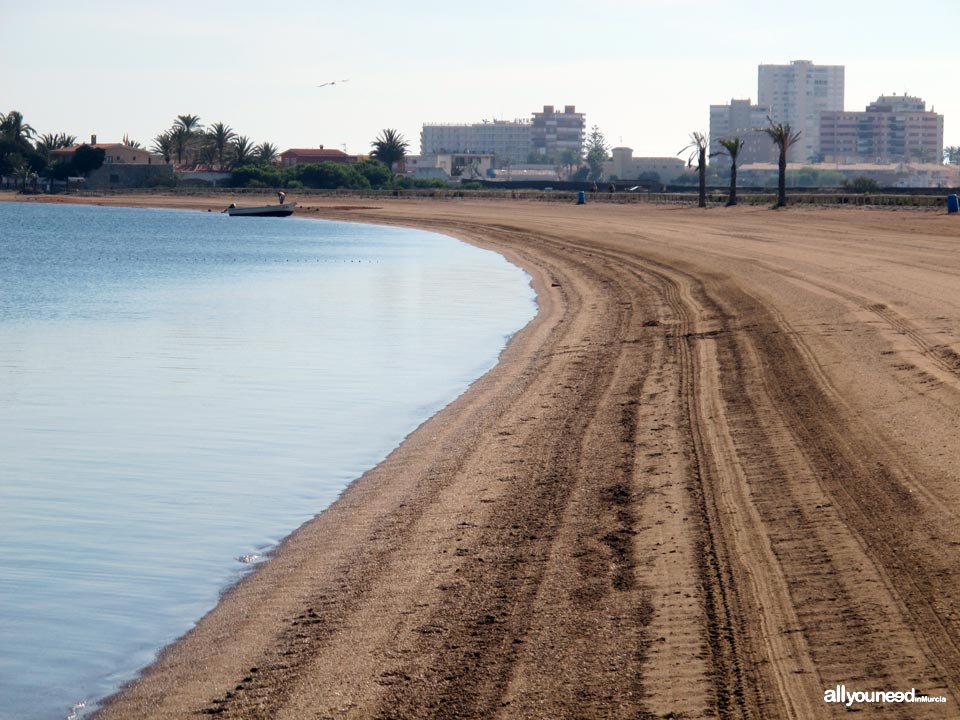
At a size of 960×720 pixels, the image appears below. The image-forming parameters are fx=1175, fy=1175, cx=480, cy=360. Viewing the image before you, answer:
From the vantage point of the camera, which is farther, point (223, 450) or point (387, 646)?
point (223, 450)

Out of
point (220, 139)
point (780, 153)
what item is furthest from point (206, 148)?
point (780, 153)

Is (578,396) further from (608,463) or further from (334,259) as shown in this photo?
(334,259)

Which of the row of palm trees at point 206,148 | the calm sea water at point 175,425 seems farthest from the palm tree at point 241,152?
the calm sea water at point 175,425

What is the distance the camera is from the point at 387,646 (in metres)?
5.87

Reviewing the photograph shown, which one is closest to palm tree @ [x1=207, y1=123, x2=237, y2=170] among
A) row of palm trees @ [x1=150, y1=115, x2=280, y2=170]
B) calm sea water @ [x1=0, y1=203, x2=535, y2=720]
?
row of palm trees @ [x1=150, y1=115, x2=280, y2=170]

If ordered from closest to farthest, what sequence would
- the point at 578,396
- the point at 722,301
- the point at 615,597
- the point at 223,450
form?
the point at 615,597
the point at 223,450
the point at 578,396
the point at 722,301

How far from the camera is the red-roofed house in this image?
156000 millimetres

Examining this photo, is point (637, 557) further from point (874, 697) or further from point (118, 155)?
point (118, 155)

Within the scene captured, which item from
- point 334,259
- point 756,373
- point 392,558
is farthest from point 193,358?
point 334,259

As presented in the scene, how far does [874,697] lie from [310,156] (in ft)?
514

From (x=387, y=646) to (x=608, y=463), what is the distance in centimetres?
402

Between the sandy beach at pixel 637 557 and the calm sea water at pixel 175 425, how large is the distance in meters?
0.47

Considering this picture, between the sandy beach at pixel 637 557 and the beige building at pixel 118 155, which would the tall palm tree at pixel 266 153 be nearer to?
the beige building at pixel 118 155

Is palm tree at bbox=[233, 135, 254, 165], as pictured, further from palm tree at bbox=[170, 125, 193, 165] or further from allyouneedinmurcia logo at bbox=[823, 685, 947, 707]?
allyouneedinmurcia logo at bbox=[823, 685, 947, 707]
